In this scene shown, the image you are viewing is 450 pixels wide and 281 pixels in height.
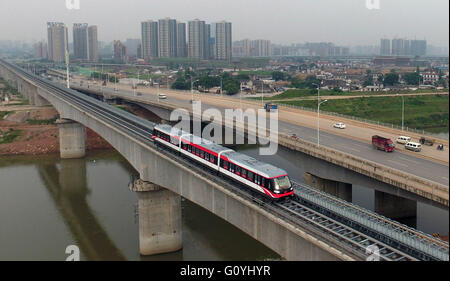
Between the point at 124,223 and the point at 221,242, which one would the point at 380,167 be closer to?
the point at 221,242

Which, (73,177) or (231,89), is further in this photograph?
(231,89)

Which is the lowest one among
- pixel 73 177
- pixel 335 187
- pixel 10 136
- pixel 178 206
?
pixel 73 177

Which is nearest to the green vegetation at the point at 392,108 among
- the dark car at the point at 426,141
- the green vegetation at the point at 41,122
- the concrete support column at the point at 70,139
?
the concrete support column at the point at 70,139

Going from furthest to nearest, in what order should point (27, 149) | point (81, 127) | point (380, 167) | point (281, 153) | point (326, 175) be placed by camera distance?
1. point (27, 149)
2. point (81, 127)
3. point (281, 153)
4. point (326, 175)
5. point (380, 167)

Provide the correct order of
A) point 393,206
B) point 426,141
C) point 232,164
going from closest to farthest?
point 232,164 → point 426,141 → point 393,206

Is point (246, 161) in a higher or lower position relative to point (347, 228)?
higher

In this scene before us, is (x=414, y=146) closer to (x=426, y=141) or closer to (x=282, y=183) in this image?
(x=426, y=141)

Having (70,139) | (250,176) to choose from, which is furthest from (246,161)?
(70,139)

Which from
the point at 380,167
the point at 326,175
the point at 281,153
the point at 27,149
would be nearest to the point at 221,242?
the point at 281,153
